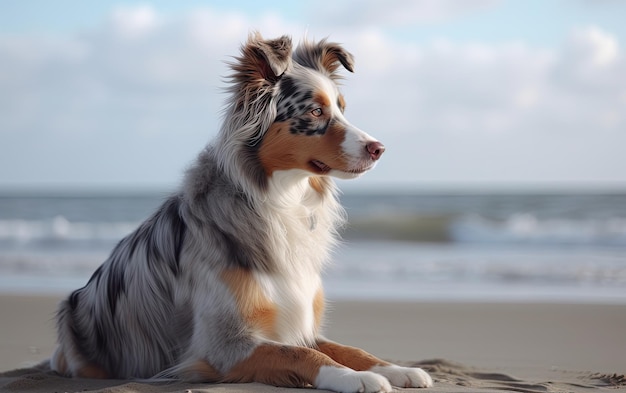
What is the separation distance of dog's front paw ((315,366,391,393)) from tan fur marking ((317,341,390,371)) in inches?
14.7

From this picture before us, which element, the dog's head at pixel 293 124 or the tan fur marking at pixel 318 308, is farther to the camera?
the tan fur marking at pixel 318 308

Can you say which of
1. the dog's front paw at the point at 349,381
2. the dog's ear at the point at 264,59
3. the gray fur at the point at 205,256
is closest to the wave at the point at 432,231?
the gray fur at the point at 205,256

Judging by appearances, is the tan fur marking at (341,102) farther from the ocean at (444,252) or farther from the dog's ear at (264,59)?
the ocean at (444,252)

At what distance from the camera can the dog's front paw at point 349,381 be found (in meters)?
3.74

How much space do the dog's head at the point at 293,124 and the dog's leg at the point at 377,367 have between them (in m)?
0.96

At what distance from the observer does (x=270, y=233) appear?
4.27 metres

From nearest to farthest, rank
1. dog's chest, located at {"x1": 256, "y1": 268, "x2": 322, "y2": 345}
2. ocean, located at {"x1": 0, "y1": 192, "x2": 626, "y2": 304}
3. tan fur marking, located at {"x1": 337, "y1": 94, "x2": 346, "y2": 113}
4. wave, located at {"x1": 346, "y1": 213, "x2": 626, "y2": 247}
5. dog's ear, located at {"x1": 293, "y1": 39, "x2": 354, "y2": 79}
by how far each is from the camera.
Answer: dog's chest, located at {"x1": 256, "y1": 268, "x2": 322, "y2": 345}, tan fur marking, located at {"x1": 337, "y1": 94, "x2": 346, "y2": 113}, dog's ear, located at {"x1": 293, "y1": 39, "x2": 354, "y2": 79}, ocean, located at {"x1": 0, "y1": 192, "x2": 626, "y2": 304}, wave, located at {"x1": 346, "y1": 213, "x2": 626, "y2": 247}

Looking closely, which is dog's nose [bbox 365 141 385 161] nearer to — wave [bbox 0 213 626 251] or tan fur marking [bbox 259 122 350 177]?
tan fur marking [bbox 259 122 350 177]

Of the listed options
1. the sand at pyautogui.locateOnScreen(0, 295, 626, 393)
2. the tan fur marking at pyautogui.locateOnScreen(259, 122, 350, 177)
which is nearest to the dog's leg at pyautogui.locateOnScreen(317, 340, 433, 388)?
the sand at pyautogui.locateOnScreen(0, 295, 626, 393)

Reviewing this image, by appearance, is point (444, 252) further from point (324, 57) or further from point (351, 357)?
point (351, 357)

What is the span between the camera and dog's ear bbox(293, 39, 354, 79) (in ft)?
15.0

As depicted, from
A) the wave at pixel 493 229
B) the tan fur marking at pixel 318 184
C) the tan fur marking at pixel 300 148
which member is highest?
the wave at pixel 493 229

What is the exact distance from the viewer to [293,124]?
423 centimetres

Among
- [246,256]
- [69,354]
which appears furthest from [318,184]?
[69,354]
